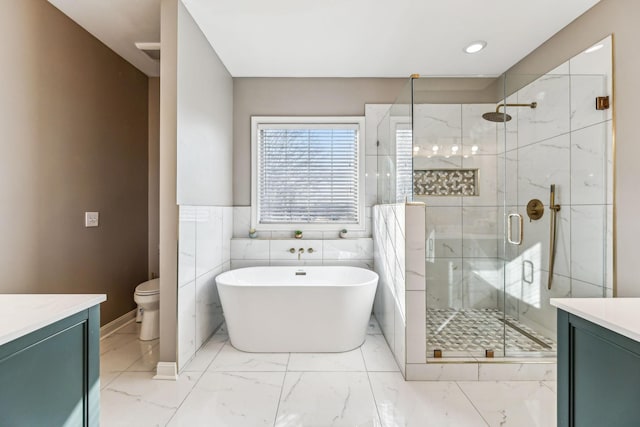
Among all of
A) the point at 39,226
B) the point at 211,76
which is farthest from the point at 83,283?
the point at 211,76

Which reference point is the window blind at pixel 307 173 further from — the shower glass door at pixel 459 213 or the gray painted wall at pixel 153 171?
the gray painted wall at pixel 153 171

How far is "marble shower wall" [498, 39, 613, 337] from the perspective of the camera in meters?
1.98

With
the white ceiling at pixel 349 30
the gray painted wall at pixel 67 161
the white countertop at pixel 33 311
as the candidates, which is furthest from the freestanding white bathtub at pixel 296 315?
the white ceiling at pixel 349 30

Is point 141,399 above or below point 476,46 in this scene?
below

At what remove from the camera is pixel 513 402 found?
5.88 ft

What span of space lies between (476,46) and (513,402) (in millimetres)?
2686

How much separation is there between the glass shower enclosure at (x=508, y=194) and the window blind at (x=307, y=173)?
729 mm

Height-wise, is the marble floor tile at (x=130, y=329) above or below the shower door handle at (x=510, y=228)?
below

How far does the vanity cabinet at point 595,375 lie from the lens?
917 millimetres

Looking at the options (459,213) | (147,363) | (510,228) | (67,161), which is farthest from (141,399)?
(510,228)

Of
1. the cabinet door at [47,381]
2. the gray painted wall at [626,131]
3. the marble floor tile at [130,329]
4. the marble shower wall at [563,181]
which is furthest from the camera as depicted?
the marble floor tile at [130,329]

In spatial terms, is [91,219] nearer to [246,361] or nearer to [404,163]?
[246,361]

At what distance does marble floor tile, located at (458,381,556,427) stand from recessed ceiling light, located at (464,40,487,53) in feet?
8.56

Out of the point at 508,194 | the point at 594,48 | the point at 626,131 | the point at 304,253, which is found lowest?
the point at 304,253
